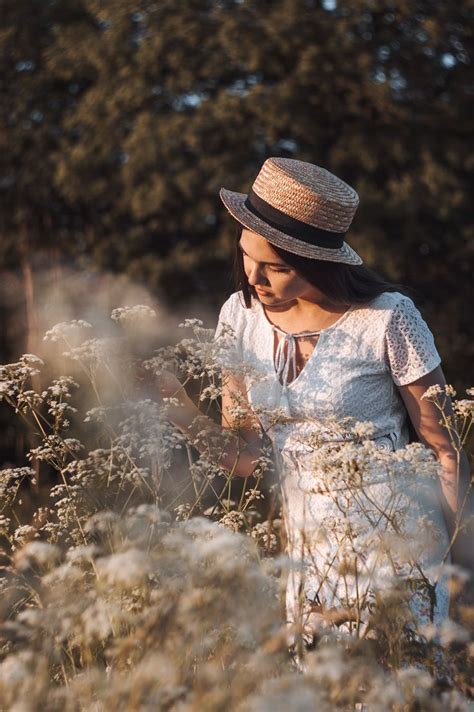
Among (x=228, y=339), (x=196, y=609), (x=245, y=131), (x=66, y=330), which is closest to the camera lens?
(x=196, y=609)

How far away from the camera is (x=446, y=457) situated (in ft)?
8.71

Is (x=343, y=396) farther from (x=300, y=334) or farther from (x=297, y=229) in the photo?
(x=297, y=229)

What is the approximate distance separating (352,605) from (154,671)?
74 cm

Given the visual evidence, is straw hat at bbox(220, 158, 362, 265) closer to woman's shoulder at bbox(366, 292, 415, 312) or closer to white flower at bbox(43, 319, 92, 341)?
woman's shoulder at bbox(366, 292, 415, 312)

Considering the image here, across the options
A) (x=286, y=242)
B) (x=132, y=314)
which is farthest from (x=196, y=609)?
(x=286, y=242)

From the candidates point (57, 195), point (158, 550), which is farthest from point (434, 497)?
point (57, 195)

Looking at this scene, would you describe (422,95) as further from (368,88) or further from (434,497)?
(434,497)

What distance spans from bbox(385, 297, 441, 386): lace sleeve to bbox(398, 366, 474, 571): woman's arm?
0.03 meters

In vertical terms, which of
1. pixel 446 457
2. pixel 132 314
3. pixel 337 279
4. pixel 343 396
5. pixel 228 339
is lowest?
pixel 446 457

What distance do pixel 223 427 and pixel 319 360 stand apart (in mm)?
318

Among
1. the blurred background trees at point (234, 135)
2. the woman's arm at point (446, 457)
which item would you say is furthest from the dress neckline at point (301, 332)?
the blurred background trees at point (234, 135)

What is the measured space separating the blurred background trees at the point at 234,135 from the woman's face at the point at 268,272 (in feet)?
19.6

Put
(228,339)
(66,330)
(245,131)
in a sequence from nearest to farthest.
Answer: (66,330), (228,339), (245,131)

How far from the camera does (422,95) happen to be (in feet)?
30.4
